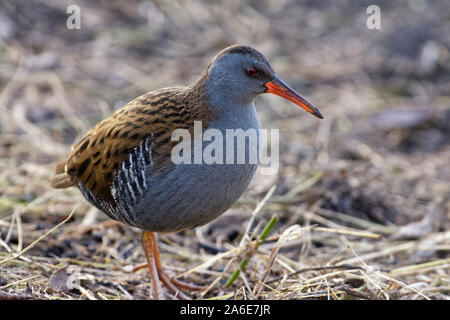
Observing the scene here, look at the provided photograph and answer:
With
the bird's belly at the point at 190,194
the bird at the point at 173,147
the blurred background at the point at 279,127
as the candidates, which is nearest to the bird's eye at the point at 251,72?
the bird at the point at 173,147

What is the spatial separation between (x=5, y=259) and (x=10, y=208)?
0.97 m

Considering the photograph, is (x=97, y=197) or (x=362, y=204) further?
(x=362, y=204)

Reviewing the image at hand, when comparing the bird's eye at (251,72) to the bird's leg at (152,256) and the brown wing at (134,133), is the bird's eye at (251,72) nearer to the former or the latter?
the brown wing at (134,133)

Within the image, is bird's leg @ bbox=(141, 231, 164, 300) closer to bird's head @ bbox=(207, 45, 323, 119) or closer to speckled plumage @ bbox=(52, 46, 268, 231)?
speckled plumage @ bbox=(52, 46, 268, 231)

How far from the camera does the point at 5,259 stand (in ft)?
11.1

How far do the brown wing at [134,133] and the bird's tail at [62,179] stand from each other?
10cm

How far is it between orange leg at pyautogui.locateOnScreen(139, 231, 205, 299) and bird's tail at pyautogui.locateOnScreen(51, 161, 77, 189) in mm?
576

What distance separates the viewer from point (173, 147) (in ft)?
10.4

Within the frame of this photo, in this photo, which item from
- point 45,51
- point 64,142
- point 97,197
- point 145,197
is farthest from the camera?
point 45,51

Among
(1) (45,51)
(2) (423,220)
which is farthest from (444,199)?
(1) (45,51)

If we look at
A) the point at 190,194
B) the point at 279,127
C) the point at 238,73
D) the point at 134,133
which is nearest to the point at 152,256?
the point at 190,194

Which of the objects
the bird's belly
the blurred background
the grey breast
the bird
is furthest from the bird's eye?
the blurred background
